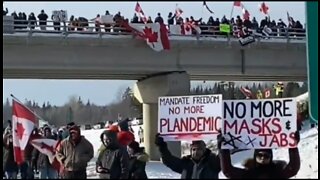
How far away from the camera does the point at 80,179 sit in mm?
7852

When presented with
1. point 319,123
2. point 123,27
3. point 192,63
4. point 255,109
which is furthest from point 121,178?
point 192,63

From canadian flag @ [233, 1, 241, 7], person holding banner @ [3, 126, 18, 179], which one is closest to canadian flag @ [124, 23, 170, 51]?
person holding banner @ [3, 126, 18, 179]

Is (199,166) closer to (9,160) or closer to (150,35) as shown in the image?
(9,160)

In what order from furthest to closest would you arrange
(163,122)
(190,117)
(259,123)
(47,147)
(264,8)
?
(47,147), (163,122), (190,117), (259,123), (264,8)

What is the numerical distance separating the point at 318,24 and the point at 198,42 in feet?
84.9

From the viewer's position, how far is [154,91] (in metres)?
33.2

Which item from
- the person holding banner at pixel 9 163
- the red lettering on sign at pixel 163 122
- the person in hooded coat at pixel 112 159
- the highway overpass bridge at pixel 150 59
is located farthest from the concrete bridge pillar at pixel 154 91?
the red lettering on sign at pixel 163 122

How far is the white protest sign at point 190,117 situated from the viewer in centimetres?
695

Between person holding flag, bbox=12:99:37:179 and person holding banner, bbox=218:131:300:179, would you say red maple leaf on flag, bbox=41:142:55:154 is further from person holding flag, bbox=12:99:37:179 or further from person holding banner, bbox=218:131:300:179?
person holding banner, bbox=218:131:300:179

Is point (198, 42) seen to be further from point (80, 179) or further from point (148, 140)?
point (80, 179)

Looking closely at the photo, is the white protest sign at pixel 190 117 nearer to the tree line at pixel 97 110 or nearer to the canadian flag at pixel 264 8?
the canadian flag at pixel 264 8

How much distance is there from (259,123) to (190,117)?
92 cm

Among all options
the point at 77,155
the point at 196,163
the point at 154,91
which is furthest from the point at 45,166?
the point at 154,91

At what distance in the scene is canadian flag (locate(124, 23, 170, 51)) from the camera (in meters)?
29.8
